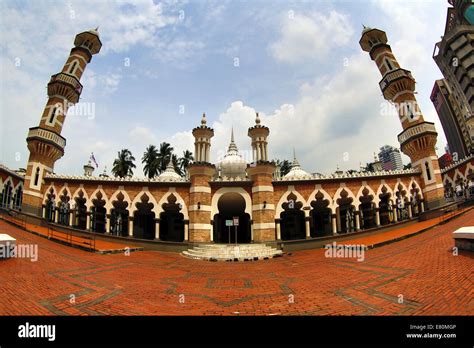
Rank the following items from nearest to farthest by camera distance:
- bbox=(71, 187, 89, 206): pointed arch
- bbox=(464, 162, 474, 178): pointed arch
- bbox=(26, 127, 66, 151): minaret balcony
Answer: bbox=(71, 187, 89, 206): pointed arch < bbox=(26, 127, 66, 151): minaret balcony < bbox=(464, 162, 474, 178): pointed arch

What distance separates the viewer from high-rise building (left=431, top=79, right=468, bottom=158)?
6097 centimetres

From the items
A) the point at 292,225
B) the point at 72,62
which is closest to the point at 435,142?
the point at 292,225

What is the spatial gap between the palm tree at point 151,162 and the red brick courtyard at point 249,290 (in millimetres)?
38602

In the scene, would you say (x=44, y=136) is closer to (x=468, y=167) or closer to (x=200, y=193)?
(x=200, y=193)

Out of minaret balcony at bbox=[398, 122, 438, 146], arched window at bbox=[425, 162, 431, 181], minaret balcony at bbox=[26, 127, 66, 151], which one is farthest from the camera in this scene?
minaret balcony at bbox=[398, 122, 438, 146]

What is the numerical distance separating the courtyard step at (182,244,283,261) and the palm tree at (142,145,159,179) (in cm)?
3203

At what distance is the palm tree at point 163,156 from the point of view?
4947cm

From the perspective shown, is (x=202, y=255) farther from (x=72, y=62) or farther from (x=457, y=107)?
(x=457, y=107)

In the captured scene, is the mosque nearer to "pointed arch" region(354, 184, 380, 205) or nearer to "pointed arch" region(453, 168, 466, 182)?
"pointed arch" region(354, 184, 380, 205)

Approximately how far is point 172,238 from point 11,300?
70.4 feet

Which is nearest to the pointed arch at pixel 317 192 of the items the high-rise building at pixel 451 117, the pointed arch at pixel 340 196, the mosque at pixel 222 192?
the mosque at pixel 222 192

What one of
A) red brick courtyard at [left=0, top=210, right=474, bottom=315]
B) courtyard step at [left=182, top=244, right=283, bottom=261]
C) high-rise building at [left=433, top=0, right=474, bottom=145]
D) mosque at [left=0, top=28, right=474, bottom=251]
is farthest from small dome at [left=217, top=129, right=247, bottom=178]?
high-rise building at [left=433, top=0, right=474, bottom=145]

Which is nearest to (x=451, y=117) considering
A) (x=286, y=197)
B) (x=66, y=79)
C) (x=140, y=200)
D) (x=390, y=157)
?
(x=286, y=197)

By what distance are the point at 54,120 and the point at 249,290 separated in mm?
30269
